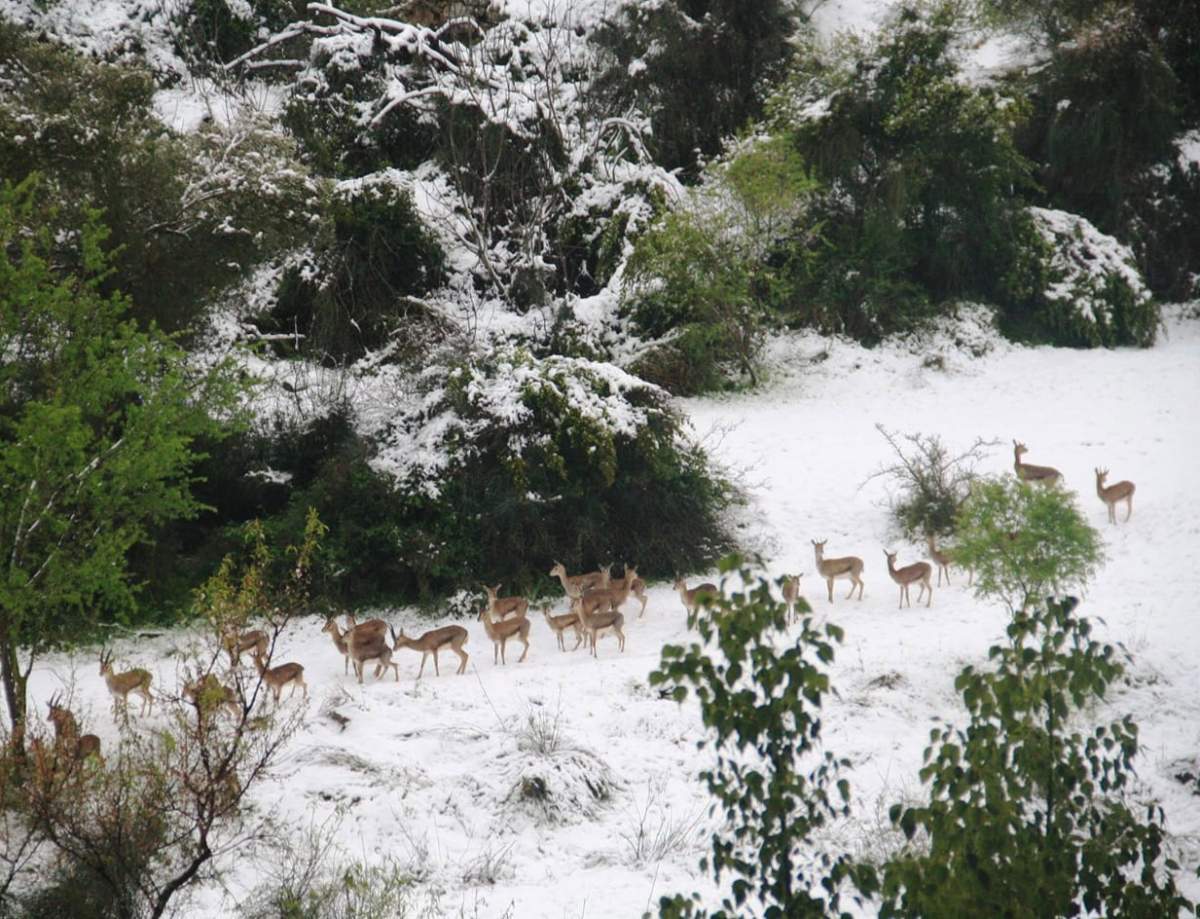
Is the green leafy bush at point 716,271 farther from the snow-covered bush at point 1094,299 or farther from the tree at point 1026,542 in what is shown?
the tree at point 1026,542

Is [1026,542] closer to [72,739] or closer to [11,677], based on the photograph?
[72,739]

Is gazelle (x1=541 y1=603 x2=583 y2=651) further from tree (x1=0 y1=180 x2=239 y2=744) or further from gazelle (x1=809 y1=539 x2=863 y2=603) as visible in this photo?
tree (x1=0 y1=180 x2=239 y2=744)

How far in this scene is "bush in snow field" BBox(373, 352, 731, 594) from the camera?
1323 cm

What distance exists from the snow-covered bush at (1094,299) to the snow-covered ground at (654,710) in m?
5.31

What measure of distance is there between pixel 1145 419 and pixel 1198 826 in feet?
34.8

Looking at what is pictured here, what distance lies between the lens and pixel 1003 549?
9.86 metres

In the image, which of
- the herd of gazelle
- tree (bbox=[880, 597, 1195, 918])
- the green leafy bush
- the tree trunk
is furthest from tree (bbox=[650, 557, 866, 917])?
the green leafy bush

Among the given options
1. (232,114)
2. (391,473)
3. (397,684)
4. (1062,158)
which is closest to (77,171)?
(391,473)

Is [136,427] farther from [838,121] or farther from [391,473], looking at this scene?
[838,121]

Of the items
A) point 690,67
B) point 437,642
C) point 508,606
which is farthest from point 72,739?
point 690,67

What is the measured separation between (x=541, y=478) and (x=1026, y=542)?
6.30m

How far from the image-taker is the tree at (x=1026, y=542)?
9680 millimetres

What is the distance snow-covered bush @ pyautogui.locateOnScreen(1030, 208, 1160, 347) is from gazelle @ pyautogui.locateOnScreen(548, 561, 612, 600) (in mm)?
14065

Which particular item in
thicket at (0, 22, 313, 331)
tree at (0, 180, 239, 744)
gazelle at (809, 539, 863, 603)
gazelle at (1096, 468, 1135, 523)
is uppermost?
thicket at (0, 22, 313, 331)
